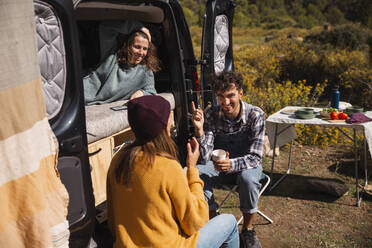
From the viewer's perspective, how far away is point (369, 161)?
435 centimetres

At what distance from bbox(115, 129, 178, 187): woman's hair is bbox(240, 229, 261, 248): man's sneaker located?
1.50 meters

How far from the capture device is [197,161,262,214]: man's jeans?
8.98ft

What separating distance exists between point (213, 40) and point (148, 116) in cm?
256

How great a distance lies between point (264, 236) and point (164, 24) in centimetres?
244

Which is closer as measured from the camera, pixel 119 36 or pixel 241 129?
pixel 241 129

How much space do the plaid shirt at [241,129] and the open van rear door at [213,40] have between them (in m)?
0.83

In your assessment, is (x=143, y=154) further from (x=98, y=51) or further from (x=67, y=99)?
(x=98, y=51)

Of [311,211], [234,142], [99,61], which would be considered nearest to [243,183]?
[234,142]

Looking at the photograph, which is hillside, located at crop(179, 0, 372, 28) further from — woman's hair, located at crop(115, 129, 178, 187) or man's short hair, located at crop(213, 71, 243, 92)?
woman's hair, located at crop(115, 129, 178, 187)

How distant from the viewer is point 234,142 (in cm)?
305

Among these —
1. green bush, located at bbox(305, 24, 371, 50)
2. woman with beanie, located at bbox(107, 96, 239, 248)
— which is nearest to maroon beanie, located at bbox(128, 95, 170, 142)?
woman with beanie, located at bbox(107, 96, 239, 248)

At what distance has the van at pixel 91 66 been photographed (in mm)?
1837

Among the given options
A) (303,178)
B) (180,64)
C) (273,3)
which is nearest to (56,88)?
(180,64)

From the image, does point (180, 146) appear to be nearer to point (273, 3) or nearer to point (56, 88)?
point (56, 88)
